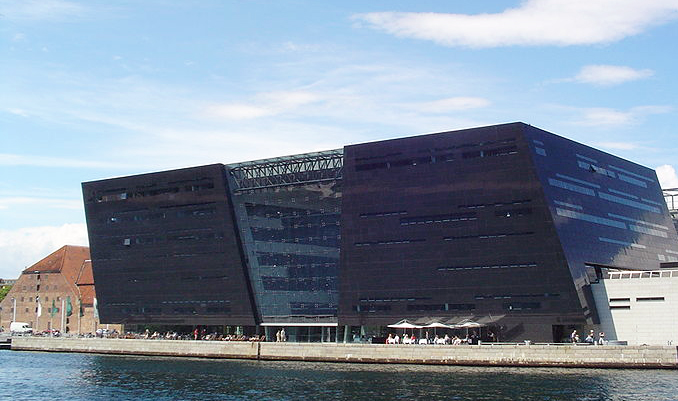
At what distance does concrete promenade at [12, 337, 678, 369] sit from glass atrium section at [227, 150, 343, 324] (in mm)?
12139

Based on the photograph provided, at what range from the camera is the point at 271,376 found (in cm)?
8381

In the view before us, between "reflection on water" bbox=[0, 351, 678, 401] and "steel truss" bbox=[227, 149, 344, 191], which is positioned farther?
"steel truss" bbox=[227, 149, 344, 191]

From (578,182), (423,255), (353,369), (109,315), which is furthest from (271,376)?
(109,315)

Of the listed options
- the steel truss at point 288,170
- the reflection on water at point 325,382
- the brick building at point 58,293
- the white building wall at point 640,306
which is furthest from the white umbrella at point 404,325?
the brick building at point 58,293

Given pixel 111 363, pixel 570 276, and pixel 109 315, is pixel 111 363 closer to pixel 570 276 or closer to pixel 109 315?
pixel 109 315

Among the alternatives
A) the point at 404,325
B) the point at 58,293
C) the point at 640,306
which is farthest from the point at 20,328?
the point at 640,306

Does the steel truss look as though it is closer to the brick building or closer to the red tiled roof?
the brick building

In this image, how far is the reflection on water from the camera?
66.6 m

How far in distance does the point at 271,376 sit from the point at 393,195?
106ft

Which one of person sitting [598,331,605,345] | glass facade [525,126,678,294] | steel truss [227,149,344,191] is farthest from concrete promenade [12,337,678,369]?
steel truss [227,149,344,191]

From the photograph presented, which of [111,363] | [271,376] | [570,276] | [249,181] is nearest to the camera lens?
Answer: [271,376]

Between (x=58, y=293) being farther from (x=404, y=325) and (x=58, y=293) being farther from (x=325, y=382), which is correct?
(x=325, y=382)

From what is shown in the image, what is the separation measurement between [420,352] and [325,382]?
21.4 m

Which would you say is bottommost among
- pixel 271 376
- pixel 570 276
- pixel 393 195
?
pixel 271 376
